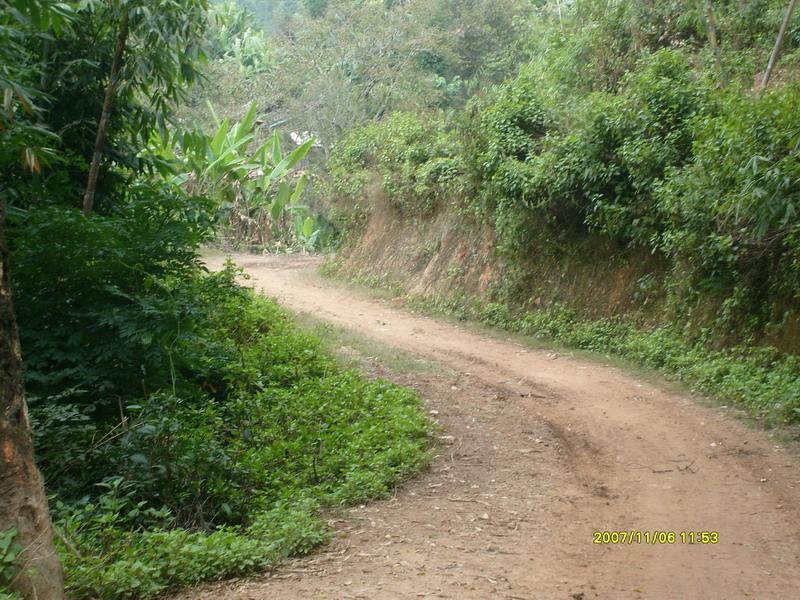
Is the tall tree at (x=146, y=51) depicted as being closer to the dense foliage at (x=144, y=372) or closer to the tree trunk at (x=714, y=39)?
the dense foliage at (x=144, y=372)

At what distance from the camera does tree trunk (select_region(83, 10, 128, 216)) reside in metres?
9.02

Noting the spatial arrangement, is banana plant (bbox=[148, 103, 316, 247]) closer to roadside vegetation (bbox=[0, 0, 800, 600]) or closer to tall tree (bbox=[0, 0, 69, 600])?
roadside vegetation (bbox=[0, 0, 800, 600])

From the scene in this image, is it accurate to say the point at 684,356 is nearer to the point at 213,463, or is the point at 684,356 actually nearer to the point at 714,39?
the point at 714,39

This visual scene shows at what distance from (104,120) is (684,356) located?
7.94 metres

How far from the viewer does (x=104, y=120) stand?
914 cm

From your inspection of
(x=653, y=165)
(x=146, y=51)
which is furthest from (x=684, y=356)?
(x=146, y=51)

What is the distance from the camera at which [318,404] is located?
29.3 ft

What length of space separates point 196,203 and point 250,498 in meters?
3.68

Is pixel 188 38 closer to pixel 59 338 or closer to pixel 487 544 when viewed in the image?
pixel 59 338

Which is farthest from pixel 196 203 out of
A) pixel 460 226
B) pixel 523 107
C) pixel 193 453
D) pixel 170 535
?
pixel 460 226

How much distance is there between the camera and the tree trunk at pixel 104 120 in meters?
9.02
